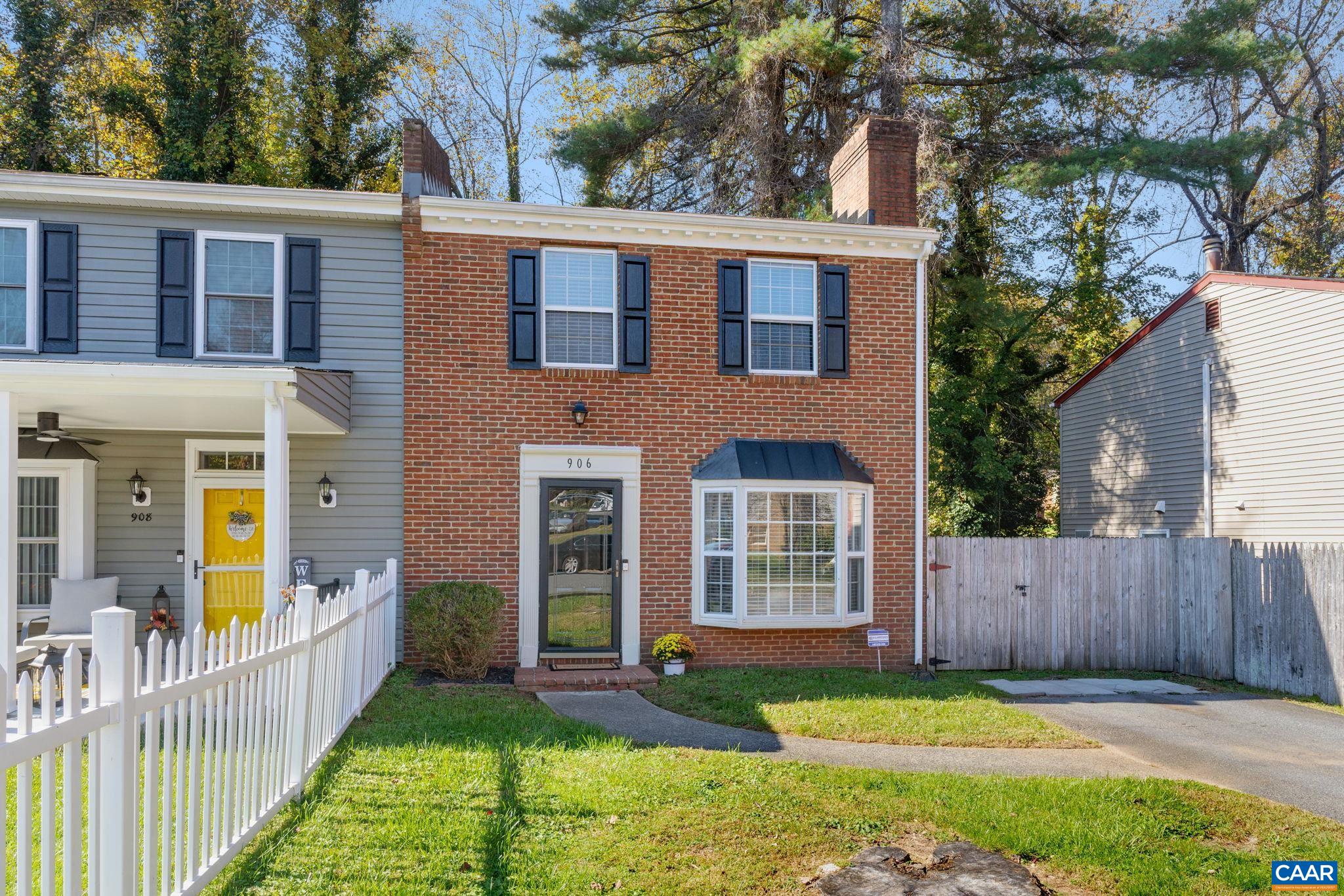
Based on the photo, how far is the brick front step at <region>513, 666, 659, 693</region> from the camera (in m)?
9.68

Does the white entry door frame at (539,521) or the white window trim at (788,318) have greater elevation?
the white window trim at (788,318)

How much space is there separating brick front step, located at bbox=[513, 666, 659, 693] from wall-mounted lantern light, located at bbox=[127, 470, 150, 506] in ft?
15.0

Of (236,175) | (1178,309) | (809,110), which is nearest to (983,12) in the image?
(809,110)

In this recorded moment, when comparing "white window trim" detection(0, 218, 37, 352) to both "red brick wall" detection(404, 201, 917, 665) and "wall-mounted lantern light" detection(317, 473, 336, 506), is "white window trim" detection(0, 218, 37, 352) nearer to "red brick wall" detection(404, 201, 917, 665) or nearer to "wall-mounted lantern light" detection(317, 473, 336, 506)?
"wall-mounted lantern light" detection(317, 473, 336, 506)

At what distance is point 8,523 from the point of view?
7.18 m

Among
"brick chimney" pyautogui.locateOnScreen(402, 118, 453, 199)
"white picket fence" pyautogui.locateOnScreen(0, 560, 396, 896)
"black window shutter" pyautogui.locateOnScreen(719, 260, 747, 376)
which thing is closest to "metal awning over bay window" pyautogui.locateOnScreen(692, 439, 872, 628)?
"black window shutter" pyautogui.locateOnScreen(719, 260, 747, 376)

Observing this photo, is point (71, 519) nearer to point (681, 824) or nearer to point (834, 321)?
point (681, 824)

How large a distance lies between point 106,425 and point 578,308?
534 centimetres

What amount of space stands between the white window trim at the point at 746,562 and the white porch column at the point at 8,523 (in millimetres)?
6630

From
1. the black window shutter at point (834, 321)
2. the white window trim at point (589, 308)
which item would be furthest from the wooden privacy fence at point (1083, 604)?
the white window trim at point (589, 308)

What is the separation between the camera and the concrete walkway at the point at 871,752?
7070mm

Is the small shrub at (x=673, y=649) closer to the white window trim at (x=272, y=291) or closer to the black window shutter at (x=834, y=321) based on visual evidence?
the black window shutter at (x=834, y=321)

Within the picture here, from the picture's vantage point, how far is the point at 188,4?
64.4 feet

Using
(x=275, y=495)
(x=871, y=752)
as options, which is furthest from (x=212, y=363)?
(x=871, y=752)
